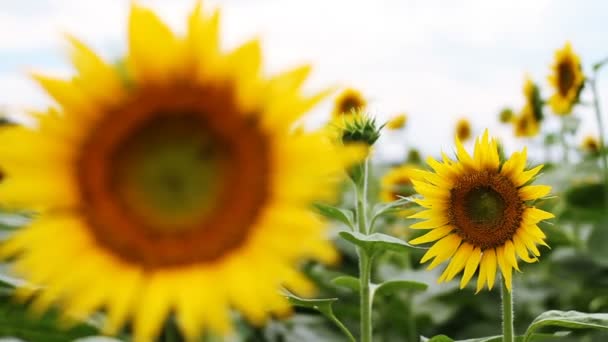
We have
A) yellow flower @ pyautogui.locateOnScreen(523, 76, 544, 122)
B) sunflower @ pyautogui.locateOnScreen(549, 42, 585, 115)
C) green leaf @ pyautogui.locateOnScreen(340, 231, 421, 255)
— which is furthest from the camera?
yellow flower @ pyautogui.locateOnScreen(523, 76, 544, 122)

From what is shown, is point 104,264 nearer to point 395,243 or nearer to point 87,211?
point 87,211

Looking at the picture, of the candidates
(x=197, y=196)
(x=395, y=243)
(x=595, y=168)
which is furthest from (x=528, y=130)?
(x=197, y=196)

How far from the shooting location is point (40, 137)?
36.3 inches

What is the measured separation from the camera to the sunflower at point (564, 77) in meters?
3.78

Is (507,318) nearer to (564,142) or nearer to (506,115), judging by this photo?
(564,142)

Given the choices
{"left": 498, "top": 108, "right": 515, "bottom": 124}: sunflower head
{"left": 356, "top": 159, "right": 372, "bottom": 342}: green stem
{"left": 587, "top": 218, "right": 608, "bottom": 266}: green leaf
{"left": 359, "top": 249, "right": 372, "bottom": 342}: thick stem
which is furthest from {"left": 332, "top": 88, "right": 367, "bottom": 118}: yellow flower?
{"left": 359, "top": 249, "right": 372, "bottom": 342}: thick stem

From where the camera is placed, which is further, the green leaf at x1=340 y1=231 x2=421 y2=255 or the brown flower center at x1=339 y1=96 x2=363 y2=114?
the brown flower center at x1=339 y1=96 x2=363 y2=114

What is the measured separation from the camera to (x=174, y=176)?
0.96 m

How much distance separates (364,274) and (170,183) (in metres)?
0.56

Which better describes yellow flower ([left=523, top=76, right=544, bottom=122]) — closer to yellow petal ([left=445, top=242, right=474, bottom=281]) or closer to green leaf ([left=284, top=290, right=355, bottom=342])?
yellow petal ([left=445, top=242, right=474, bottom=281])

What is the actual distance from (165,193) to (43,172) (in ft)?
0.45

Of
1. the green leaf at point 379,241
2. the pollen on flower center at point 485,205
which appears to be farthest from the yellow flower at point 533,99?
the green leaf at point 379,241

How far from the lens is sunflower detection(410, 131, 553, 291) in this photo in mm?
1431

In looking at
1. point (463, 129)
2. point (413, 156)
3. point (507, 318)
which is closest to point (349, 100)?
point (413, 156)
